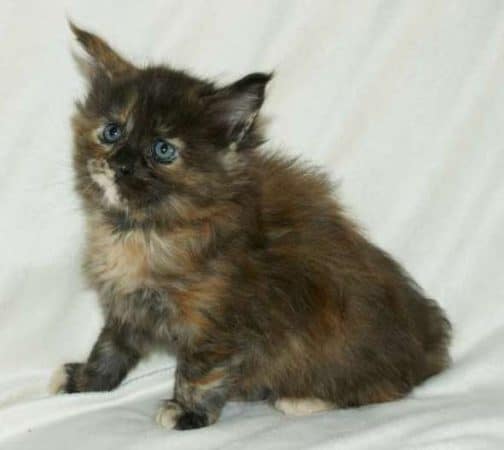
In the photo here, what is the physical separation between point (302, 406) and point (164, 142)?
2.65 ft

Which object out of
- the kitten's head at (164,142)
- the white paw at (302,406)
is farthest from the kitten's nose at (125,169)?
the white paw at (302,406)

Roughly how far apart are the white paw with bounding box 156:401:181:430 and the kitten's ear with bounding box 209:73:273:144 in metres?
0.69

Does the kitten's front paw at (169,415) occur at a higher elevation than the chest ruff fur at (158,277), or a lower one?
lower

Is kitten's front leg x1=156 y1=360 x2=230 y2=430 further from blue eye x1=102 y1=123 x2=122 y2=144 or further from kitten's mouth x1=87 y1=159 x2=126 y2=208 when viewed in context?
blue eye x1=102 y1=123 x2=122 y2=144

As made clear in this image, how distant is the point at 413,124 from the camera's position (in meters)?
2.97

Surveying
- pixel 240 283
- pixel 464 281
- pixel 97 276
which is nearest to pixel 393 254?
pixel 464 281

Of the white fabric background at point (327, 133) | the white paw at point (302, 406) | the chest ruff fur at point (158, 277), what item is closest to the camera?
the chest ruff fur at point (158, 277)

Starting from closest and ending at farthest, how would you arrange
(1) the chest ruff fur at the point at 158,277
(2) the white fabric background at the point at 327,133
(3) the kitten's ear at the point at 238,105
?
1. (3) the kitten's ear at the point at 238,105
2. (1) the chest ruff fur at the point at 158,277
3. (2) the white fabric background at the point at 327,133

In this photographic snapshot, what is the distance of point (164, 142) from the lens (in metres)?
2.32

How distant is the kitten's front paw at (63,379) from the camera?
2.68m

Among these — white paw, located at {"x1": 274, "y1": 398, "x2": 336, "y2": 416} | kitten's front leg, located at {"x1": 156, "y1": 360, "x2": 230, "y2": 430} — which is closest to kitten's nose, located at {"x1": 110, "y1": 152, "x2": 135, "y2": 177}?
kitten's front leg, located at {"x1": 156, "y1": 360, "x2": 230, "y2": 430}

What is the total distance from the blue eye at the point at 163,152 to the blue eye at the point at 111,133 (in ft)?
0.34

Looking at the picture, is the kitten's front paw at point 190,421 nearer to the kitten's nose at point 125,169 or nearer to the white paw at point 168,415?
the white paw at point 168,415

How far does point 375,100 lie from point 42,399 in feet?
4.25
